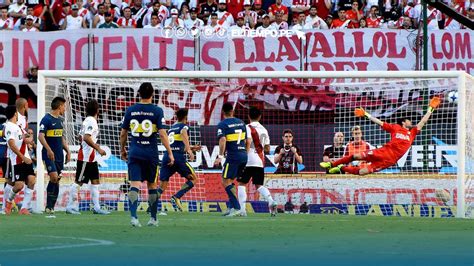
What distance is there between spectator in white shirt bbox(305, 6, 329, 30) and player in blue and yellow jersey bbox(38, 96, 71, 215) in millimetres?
9707

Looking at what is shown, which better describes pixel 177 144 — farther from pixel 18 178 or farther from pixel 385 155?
pixel 385 155

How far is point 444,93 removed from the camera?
23.6 metres

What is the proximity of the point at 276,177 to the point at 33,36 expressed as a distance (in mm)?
7179

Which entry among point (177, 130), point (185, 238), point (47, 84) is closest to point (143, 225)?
point (185, 238)

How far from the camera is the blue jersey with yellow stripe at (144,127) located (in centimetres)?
1542

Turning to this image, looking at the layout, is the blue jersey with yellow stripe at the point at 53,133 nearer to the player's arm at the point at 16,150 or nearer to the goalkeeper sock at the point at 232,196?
the player's arm at the point at 16,150

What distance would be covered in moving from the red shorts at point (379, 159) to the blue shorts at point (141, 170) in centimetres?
763

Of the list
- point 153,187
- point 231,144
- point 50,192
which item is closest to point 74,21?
point 50,192

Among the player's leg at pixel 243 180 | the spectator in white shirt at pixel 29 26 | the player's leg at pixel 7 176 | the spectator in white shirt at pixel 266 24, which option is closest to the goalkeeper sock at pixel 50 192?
the player's leg at pixel 7 176

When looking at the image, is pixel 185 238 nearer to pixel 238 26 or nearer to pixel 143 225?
pixel 143 225

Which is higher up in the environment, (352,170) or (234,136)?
(234,136)

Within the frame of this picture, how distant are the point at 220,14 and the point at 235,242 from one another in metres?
16.6

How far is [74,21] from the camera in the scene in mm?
29172

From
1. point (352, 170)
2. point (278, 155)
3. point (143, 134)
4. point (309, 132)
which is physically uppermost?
point (309, 132)
